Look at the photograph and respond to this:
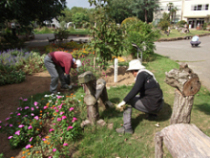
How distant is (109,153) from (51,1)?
1002 centimetres

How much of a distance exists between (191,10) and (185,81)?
1834 inches

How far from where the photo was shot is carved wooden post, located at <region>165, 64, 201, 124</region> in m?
2.37

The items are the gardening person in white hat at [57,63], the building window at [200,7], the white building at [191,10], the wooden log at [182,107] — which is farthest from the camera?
the white building at [191,10]

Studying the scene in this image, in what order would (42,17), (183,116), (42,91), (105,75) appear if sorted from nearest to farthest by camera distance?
(183,116)
(42,91)
(105,75)
(42,17)

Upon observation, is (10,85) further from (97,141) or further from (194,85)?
(194,85)

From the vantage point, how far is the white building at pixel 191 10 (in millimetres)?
39000

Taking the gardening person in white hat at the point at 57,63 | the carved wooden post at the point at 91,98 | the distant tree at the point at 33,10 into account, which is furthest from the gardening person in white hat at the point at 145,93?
the distant tree at the point at 33,10

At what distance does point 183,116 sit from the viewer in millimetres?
2619

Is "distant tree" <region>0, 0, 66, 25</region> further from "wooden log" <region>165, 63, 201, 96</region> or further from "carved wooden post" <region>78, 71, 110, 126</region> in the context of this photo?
"wooden log" <region>165, 63, 201, 96</region>

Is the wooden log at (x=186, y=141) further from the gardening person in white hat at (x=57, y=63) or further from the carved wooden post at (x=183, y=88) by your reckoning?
the gardening person in white hat at (x=57, y=63)

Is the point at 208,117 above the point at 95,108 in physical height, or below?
below

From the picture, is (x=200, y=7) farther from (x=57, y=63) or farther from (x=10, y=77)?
(x=10, y=77)

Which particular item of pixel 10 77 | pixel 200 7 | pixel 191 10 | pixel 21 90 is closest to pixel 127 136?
pixel 21 90

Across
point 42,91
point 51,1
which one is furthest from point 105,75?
point 51,1
